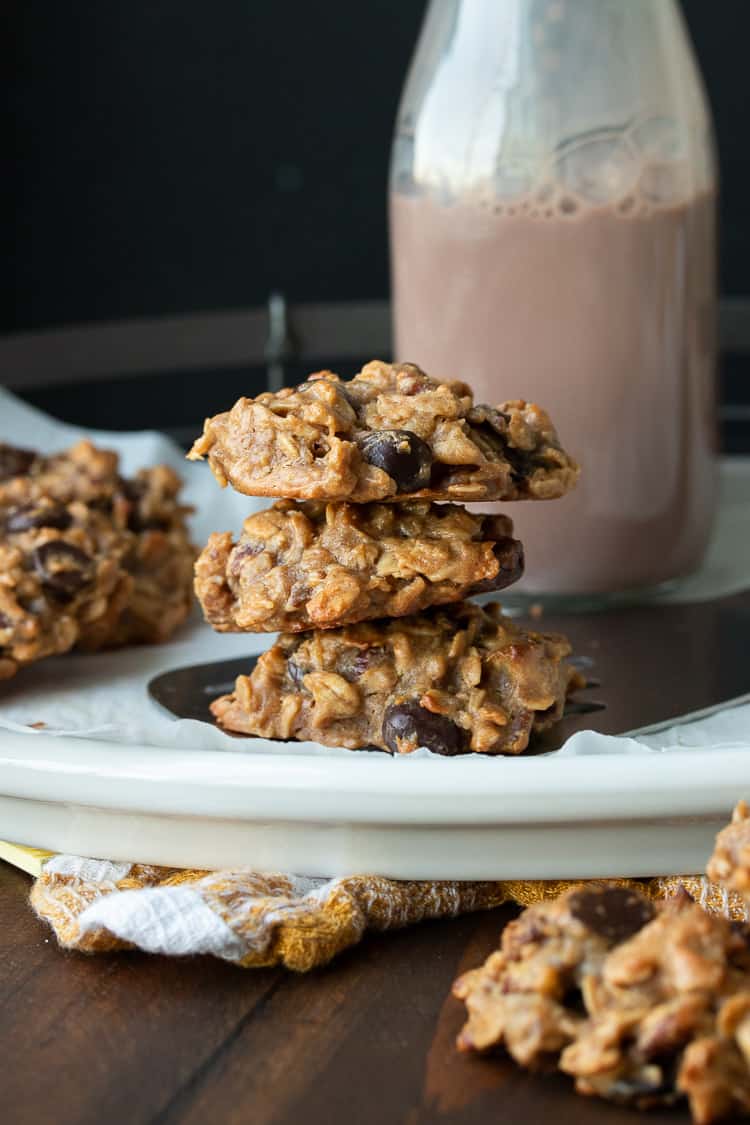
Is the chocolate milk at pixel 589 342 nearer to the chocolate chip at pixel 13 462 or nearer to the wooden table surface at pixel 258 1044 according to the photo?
the chocolate chip at pixel 13 462

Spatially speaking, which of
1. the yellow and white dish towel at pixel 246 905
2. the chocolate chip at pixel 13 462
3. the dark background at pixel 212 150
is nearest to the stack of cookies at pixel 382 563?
the yellow and white dish towel at pixel 246 905

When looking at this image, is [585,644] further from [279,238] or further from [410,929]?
[279,238]

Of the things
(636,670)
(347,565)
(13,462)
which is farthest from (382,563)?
(13,462)

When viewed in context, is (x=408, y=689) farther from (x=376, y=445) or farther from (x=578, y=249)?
(x=578, y=249)

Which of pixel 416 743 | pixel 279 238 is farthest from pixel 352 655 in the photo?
pixel 279 238

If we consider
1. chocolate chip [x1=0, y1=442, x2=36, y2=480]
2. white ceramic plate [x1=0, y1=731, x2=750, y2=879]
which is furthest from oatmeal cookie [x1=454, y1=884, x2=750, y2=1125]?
chocolate chip [x1=0, y1=442, x2=36, y2=480]
